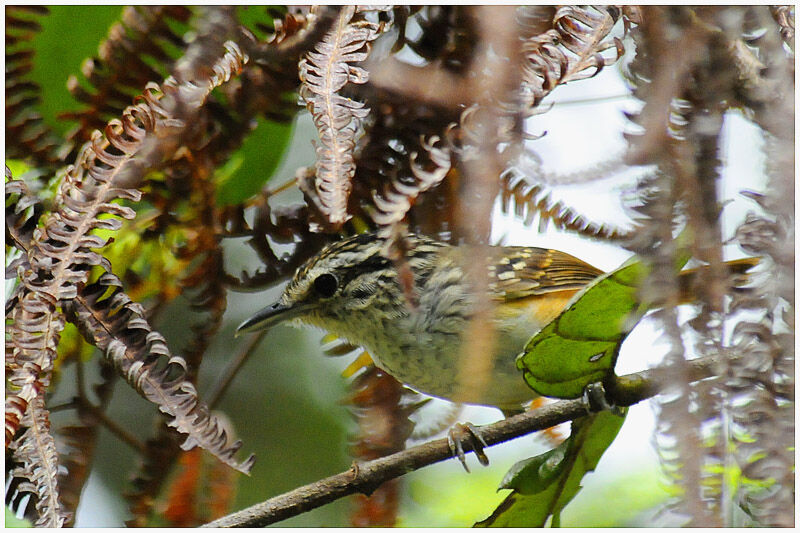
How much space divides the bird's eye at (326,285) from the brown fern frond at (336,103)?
0.35m

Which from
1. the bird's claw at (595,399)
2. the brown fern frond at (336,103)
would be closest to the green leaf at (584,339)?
the bird's claw at (595,399)

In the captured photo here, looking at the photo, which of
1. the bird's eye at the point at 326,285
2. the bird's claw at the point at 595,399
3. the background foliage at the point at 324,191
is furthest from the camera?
the bird's eye at the point at 326,285

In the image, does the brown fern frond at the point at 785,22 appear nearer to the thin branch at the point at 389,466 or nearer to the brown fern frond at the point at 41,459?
the thin branch at the point at 389,466

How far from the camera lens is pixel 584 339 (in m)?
0.76

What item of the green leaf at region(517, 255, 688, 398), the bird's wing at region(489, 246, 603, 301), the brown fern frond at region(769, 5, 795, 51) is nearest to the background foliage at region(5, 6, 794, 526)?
the brown fern frond at region(769, 5, 795, 51)

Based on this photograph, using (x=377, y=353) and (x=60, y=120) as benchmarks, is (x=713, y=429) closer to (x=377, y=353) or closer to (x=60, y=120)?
(x=377, y=353)

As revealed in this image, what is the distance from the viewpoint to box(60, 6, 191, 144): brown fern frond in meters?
0.81

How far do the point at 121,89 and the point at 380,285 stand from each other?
1.47 ft

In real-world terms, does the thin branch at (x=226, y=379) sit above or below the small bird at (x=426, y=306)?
below

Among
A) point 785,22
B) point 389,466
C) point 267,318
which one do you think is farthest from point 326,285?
point 785,22

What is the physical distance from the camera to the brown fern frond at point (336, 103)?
0.61 m

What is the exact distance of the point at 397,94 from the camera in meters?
0.83

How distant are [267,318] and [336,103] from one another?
0.40 meters

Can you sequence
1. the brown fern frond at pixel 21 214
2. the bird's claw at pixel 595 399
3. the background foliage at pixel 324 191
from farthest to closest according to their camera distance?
1. the bird's claw at pixel 595 399
2. the brown fern frond at pixel 21 214
3. the background foliage at pixel 324 191
